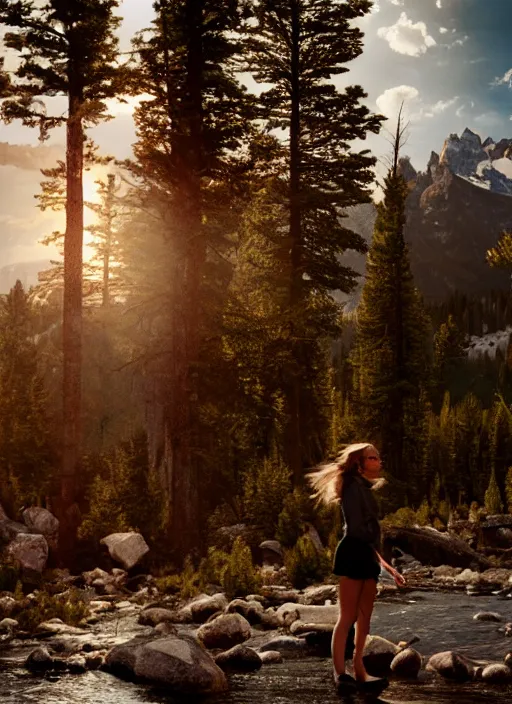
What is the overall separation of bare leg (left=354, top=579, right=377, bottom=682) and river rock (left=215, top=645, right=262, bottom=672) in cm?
142

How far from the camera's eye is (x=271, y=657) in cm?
793

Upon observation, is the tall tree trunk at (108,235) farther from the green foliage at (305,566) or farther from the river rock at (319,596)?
the river rock at (319,596)

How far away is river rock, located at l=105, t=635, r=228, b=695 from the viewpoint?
6812 mm

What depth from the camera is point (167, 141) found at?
1741cm

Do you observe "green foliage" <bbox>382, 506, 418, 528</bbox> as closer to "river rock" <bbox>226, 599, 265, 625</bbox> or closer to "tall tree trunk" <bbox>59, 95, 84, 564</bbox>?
"tall tree trunk" <bbox>59, 95, 84, 564</bbox>

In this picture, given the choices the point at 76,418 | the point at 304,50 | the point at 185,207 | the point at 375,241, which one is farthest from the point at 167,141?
the point at 375,241

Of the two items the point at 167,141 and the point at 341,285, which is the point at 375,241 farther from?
the point at 167,141

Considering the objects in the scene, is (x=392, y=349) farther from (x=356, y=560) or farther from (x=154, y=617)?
(x=356, y=560)

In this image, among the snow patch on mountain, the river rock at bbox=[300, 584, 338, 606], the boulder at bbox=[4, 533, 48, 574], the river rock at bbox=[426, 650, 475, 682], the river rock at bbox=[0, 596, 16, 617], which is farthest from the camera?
the snow patch on mountain

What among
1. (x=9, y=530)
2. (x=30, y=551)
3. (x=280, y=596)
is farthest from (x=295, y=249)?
(x=280, y=596)

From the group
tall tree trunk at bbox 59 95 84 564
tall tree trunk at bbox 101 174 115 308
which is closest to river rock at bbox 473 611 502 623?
tall tree trunk at bbox 59 95 84 564

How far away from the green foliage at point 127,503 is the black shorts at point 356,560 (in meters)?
10.5

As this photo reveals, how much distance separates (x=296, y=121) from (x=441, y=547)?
13.7 m

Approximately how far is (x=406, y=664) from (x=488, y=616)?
3399 millimetres
